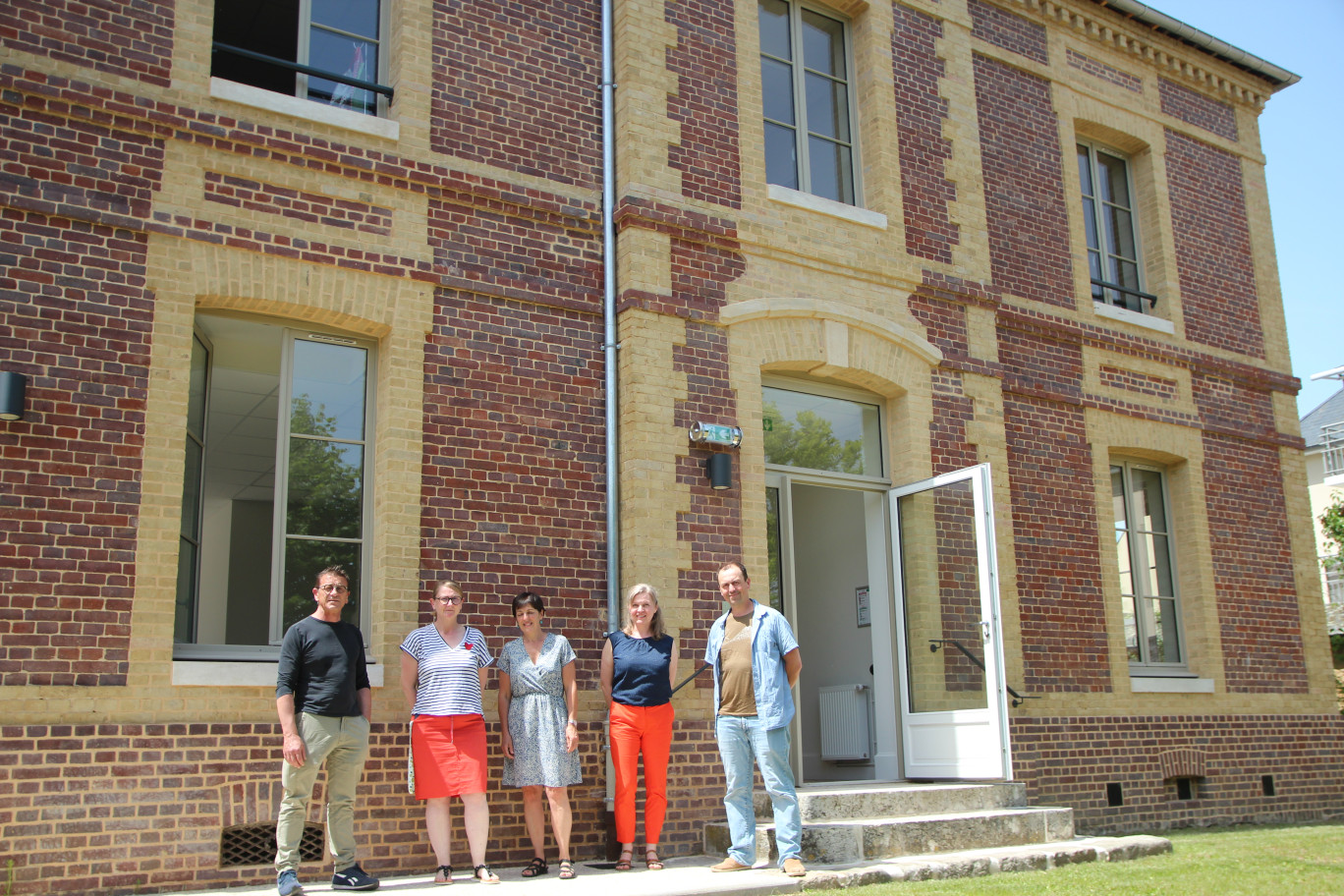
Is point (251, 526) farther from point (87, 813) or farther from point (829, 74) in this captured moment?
point (829, 74)

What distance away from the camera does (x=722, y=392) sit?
27.2 feet

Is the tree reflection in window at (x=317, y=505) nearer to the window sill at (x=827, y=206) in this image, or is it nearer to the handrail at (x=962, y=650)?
the window sill at (x=827, y=206)

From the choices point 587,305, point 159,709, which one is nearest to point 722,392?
point 587,305

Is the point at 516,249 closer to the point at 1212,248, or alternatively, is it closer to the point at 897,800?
the point at 897,800

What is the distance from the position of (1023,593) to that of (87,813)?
22.9 ft

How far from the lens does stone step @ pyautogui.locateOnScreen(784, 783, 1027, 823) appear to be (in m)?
7.34

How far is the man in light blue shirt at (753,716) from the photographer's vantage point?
6.38 metres

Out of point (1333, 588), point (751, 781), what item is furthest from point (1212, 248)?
point (1333, 588)

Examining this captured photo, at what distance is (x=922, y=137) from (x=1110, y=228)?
303 centimetres

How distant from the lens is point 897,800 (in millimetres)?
7602

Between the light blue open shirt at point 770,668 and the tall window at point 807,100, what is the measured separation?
13.4 feet

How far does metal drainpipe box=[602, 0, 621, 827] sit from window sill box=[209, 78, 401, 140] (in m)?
1.54

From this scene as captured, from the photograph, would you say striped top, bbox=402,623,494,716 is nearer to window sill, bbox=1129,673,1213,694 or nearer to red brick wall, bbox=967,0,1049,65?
window sill, bbox=1129,673,1213,694

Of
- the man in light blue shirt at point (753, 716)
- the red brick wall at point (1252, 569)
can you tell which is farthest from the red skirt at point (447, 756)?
the red brick wall at point (1252, 569)
